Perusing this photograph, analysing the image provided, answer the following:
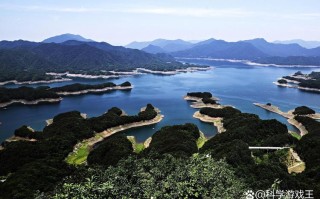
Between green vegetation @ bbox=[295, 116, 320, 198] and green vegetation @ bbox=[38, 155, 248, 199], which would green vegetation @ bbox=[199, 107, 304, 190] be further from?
green vegetation @ bbox=[38, 155, 248, 199]

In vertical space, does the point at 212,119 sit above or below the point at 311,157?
below

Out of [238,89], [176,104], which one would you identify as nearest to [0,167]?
[176,104]

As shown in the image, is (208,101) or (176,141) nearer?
(176,141)

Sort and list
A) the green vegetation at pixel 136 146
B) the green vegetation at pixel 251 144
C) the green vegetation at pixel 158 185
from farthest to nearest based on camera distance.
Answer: the green vegetation at pixel 136 146, the green vegetation at pixel 251 144, the green vegetation at pixel 158 185

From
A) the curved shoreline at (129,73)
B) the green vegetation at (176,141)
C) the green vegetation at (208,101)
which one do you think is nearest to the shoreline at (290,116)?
the green vegetation at (208,101)

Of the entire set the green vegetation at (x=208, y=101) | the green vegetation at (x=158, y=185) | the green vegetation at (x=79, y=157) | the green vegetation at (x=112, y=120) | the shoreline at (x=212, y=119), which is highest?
the green vegetation at (x=158, y=185)

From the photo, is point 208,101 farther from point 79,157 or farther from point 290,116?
point 79,157

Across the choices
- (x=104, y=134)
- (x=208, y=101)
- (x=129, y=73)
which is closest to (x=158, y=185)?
(x=104, y=134)

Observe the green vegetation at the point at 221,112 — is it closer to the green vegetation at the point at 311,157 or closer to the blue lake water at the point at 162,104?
the blue lake water at the point at 162,104
